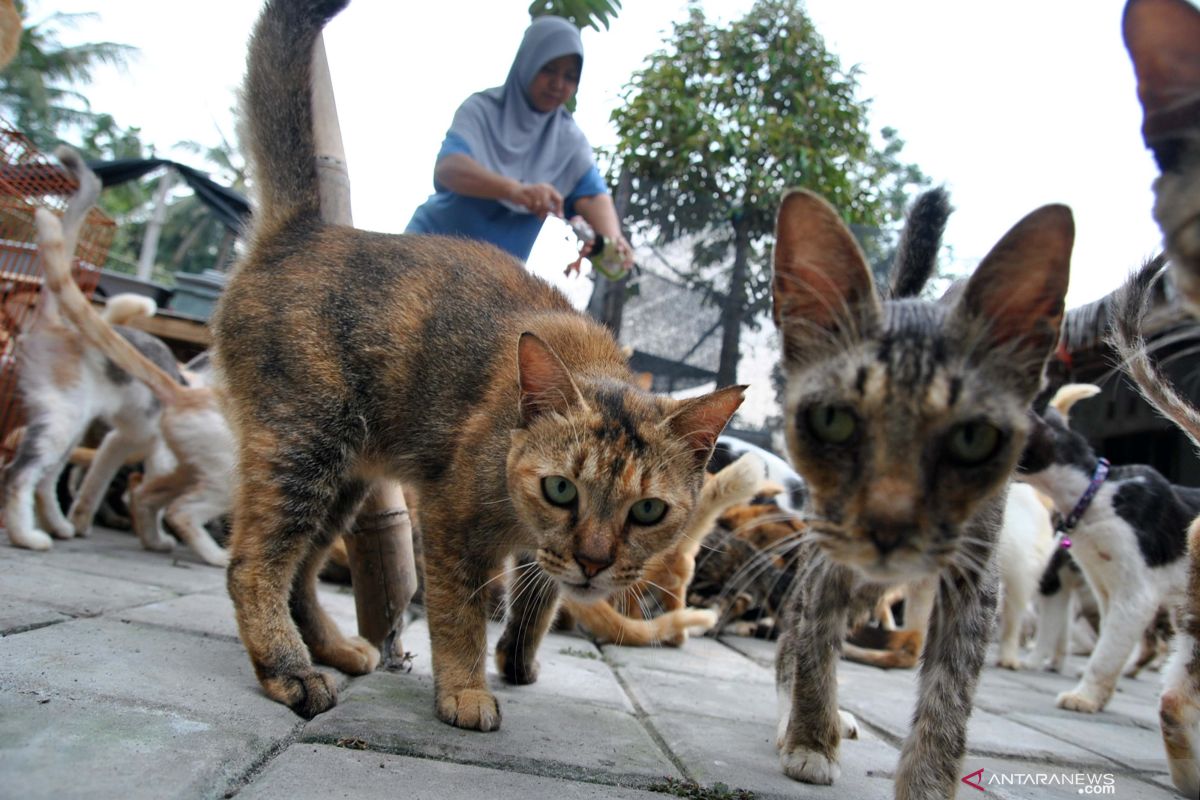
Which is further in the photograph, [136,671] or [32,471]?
[32,471]

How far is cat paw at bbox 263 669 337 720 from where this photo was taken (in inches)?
79.1

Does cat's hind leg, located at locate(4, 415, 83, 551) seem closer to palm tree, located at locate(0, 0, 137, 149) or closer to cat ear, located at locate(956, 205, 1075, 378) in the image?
cat ear, located at locate(956, 205, 1075, 378)

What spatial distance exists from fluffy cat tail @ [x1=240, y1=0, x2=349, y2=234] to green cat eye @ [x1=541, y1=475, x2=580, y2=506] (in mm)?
1270

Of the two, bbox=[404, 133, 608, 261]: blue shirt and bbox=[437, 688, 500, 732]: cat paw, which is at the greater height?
bbox=[404, 133, 608, 261]: blue shirt

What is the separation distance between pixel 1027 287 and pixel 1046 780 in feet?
4.84

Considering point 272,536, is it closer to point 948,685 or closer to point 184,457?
point 948,685

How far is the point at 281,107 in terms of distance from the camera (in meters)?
2.71

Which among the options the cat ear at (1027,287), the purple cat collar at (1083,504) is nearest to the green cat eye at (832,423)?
the cat ear at (1027,287)

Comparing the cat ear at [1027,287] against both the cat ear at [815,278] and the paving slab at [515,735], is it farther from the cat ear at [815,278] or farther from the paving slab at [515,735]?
the paving slab at [515,735]

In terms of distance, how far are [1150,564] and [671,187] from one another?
6.72m

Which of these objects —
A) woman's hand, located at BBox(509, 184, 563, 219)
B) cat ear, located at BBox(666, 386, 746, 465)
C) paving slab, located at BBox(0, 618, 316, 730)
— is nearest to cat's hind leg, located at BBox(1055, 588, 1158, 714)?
cat ear, located at BBox(666, 386, 746, 465)

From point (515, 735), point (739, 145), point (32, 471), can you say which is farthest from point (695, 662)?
point (739, 145)

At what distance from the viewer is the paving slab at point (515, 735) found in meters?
1.80

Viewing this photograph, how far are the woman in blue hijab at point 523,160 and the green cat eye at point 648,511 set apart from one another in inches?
71.4
